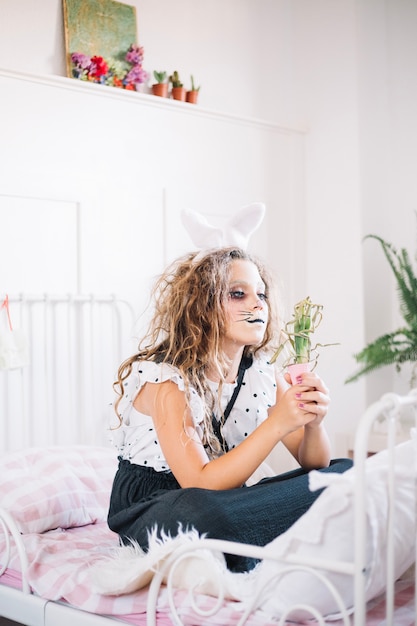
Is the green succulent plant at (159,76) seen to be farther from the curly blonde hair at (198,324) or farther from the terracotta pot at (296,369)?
the terracotta pot at (296,369)

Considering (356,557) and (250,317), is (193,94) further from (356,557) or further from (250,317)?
(356,557)

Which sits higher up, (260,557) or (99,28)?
(99,28)

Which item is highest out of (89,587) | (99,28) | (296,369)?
(99,28)

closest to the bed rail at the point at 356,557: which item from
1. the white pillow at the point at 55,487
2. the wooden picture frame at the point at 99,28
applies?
the white pillow at the point at 55,487

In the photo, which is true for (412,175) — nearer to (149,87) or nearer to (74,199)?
(149,87)

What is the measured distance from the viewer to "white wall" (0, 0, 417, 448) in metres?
3.32

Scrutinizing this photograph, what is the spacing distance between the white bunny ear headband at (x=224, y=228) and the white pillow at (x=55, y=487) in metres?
0.69

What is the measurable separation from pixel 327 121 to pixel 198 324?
188 centimetres

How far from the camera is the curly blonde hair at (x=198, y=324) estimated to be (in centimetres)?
177

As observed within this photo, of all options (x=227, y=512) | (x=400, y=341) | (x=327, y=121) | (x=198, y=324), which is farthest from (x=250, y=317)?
(x=327, y=121)

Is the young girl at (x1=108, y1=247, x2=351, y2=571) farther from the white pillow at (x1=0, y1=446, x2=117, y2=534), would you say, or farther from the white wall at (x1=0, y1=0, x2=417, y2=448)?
the white wall at (x1=0, y1=0, x2=417, y2=448)

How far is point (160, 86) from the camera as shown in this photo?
3.04m

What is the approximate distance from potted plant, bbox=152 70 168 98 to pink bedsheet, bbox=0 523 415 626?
1608 millimetres

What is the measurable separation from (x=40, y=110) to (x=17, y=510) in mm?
1302
